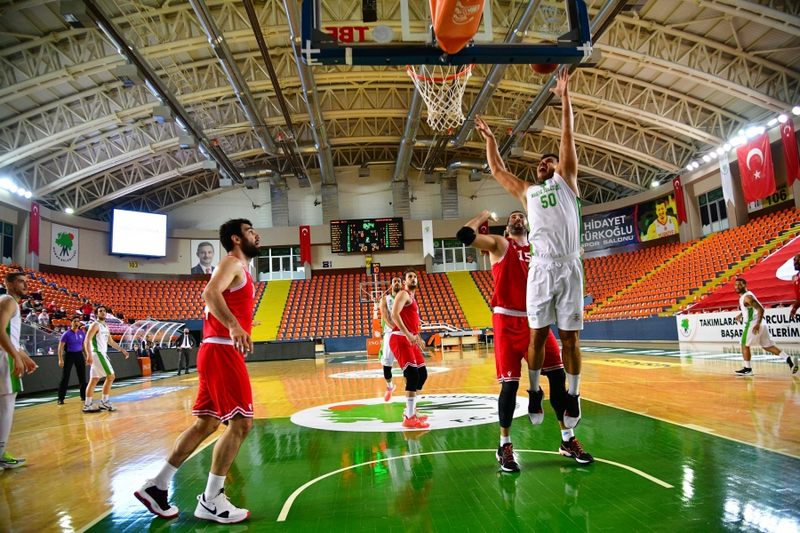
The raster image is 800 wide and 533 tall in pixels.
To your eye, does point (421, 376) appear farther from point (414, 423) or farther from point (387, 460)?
point (387, 460)

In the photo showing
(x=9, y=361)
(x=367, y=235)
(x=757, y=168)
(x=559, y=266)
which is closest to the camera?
(x=559, y=266)

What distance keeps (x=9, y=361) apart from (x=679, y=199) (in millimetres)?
29311

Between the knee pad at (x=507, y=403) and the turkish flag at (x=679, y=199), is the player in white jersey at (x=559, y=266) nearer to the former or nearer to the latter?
the knee pad at (x=507, y=403)

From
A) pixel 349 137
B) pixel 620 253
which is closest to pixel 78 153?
pixel 349 137

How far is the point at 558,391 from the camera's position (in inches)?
151

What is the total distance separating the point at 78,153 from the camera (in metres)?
23.7

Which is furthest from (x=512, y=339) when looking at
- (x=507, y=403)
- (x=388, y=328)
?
(x=388, y=328)

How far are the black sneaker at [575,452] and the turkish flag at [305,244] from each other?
28.7 metres

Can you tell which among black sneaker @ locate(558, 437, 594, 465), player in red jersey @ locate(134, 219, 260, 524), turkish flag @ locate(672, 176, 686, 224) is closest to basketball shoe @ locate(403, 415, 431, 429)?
black sneaker @ locate(558, 437, 594, 465)

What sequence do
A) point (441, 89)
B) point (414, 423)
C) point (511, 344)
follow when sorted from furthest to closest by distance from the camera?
point (441, 89) → point (414, 423) → point (511, 344)

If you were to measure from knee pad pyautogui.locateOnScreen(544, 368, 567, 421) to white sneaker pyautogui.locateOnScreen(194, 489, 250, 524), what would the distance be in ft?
7.51

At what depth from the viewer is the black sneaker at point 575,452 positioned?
142 inches

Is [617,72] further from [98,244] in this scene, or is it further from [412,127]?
[98,244]

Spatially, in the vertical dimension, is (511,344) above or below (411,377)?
above
